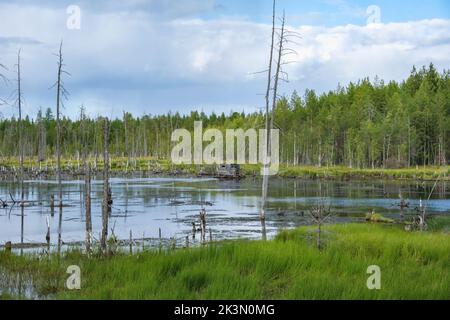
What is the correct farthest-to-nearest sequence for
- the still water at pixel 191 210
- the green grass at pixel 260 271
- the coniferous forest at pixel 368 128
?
the coniferous forest at pixel 368 128
the still water at pixel 191 210
the green grass at pixel 260 271

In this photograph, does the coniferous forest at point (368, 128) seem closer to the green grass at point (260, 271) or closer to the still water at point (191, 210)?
the still water at point (191, 210)

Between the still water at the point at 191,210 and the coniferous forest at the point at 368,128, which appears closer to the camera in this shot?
the still water at the point at 191,210

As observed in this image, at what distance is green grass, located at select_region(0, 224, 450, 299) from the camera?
1239 centimetres

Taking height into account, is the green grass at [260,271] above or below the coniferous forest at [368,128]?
below

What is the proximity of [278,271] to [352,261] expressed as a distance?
2.21 metres

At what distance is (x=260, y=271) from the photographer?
14578mm

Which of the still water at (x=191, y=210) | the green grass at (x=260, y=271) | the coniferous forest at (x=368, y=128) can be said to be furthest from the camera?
the coniferous forest at (x=368, y=128)

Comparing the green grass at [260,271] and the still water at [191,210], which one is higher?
the green grass at [260,271]

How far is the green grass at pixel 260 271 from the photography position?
12.4 m

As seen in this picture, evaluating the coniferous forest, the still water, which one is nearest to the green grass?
the still water

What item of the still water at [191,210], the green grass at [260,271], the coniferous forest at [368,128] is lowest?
the still water at [191,210]

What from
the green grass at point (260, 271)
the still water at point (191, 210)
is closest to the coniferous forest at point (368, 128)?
the still water at point (191, 210)

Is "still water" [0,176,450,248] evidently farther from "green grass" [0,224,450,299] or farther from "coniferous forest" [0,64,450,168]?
"coniferous forest" [0,64,450,168]
